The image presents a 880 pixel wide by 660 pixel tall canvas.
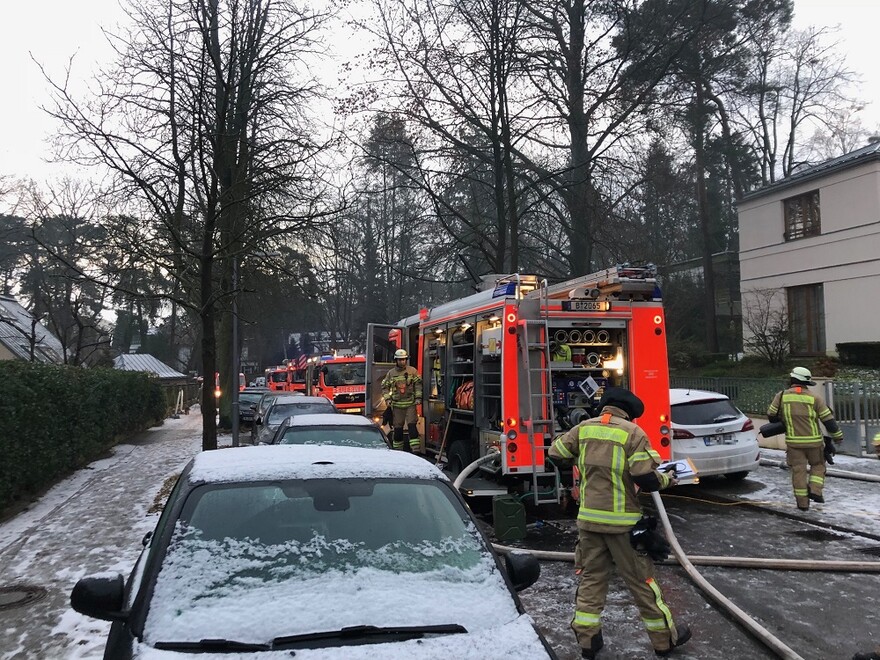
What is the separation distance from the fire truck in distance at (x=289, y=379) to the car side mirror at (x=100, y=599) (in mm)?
30053

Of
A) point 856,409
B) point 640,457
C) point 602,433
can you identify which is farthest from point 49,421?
point 856,409

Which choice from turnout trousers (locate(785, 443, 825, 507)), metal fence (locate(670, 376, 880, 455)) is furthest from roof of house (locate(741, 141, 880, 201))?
turnout trousers (locate(785, 443, 825, 507))

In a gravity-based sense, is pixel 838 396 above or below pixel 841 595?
above

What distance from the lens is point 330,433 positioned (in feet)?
29.0

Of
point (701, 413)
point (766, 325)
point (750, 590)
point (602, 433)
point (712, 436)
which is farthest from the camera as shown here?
point (766, 325)

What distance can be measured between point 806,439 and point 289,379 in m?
32.2

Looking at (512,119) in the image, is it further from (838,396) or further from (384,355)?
(838,396)

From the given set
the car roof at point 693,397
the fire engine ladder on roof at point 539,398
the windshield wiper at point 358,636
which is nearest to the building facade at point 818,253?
the car roof at point 693,397

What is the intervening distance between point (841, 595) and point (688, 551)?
1.54m

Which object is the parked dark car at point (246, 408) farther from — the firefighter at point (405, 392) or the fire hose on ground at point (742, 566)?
the fire hose on ground at point (742, 566)

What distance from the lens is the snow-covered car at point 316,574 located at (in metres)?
2.49

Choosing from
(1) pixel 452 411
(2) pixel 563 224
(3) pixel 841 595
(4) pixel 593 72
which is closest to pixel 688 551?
(3) pixel 841 595

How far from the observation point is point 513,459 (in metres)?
7.72

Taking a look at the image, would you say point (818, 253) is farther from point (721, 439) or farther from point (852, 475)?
point (721, 439)
